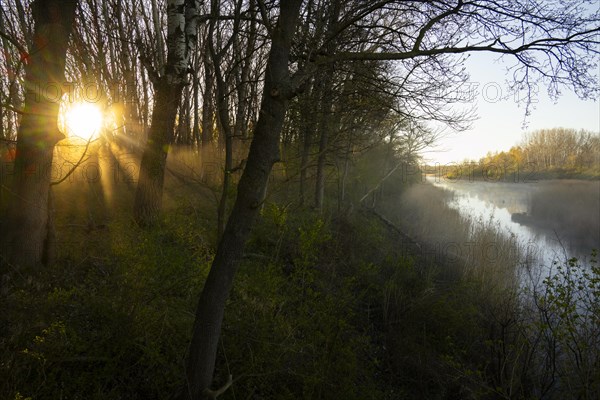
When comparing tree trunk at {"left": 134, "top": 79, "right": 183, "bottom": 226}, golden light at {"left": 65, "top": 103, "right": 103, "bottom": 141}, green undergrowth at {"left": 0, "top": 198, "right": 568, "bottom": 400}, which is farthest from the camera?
golden light at {"left": 65, "top": 103, "right": 103, "bottom": 141}

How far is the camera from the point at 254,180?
234 centimetres

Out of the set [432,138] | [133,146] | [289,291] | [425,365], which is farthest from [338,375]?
[432,138]

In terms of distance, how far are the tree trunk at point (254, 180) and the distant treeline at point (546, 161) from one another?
24.5 metres

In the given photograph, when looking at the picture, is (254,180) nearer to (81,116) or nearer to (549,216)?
(81,116)

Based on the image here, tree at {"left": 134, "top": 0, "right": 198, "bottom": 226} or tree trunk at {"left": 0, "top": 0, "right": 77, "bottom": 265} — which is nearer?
tree trunk at {"left": 0, "top": 0, "right": 77, "bottom": 265}

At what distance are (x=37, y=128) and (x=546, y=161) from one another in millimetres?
42849

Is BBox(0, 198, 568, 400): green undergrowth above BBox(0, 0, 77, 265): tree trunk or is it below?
below

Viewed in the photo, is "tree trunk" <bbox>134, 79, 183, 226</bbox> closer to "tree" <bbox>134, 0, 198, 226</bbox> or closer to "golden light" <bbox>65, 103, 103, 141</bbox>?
"tree" <bbox>134, 0, 198, 226</bbox>

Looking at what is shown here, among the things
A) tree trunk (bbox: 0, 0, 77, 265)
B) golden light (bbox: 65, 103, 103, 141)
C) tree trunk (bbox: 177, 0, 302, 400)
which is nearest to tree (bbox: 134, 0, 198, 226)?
tree trunk (bbox: 0, 0, 77, 265)

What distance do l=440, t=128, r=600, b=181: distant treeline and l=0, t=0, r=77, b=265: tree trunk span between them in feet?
80.5

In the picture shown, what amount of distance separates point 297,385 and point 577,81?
4099 millimetres

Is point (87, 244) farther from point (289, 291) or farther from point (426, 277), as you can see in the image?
point (426, 277)

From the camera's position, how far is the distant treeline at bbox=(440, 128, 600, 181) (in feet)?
94.2

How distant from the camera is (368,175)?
17.8 m
